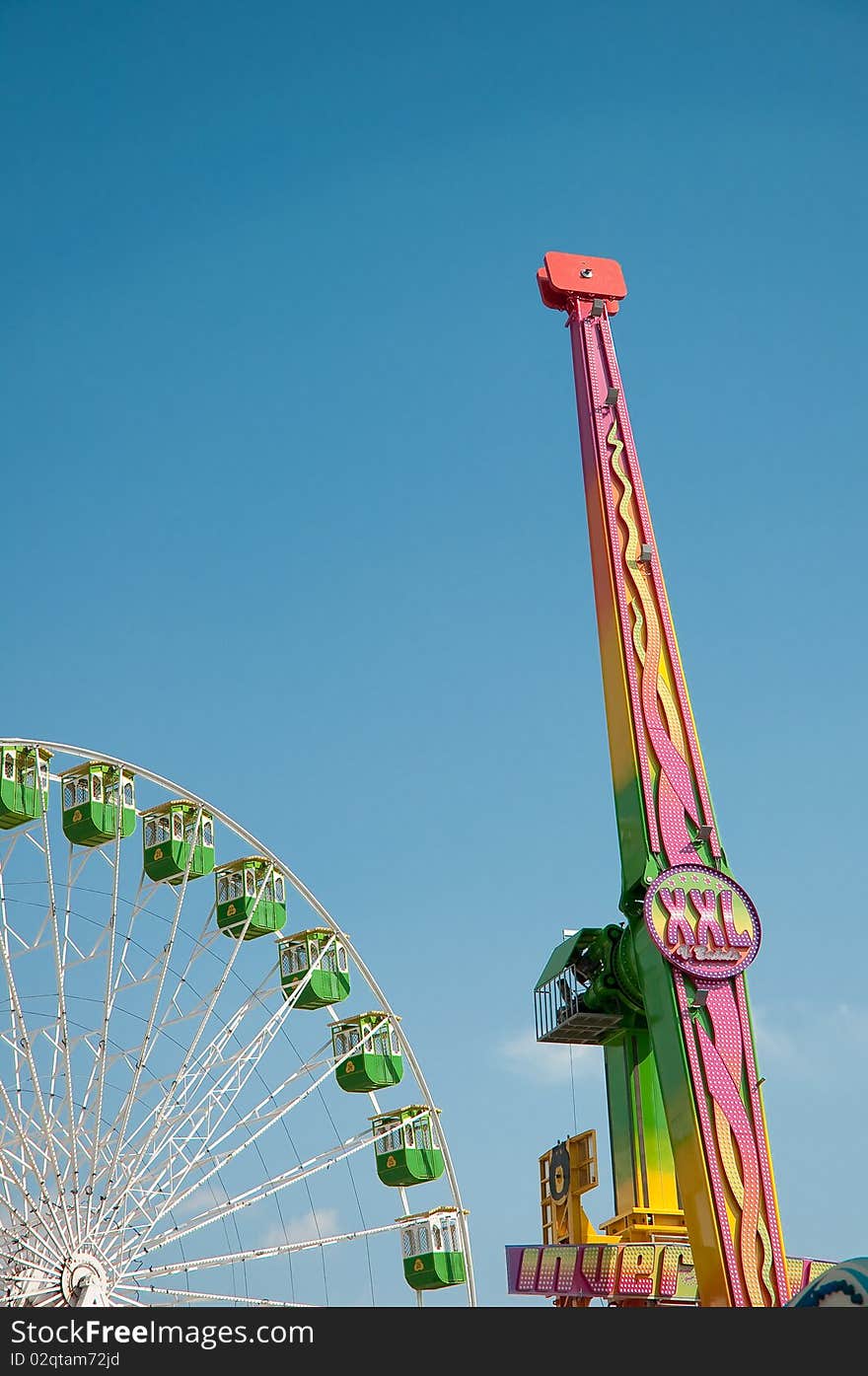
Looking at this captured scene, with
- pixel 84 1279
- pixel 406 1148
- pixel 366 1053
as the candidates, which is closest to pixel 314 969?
pixel 366 1053

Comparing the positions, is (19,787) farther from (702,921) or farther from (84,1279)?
(702,921)

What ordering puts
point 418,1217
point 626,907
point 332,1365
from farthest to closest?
1. point 418,1217
2. point 626,907
3. point 332,1365

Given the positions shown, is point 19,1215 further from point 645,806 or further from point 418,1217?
point 645,806

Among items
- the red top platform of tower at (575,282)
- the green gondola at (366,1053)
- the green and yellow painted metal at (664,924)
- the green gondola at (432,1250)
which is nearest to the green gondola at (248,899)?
the green gondola at (366,1053)

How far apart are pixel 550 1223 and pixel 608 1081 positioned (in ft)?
9.40

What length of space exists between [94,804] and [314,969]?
6.36m

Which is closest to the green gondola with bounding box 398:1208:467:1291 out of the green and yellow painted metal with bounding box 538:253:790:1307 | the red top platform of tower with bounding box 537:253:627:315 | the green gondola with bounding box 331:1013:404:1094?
the green gondola with bounding box 331:1013:404:1094

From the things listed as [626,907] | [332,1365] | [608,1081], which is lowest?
[332,1365]

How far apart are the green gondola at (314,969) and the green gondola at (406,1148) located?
2.87 meters

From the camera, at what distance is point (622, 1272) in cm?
2827

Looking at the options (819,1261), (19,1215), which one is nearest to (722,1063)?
(819,1261)

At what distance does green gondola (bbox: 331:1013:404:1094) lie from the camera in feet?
117

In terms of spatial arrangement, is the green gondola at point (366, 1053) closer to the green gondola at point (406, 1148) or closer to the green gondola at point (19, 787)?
the green gondola at point (406, 1148)

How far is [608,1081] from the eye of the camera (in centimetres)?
3194
